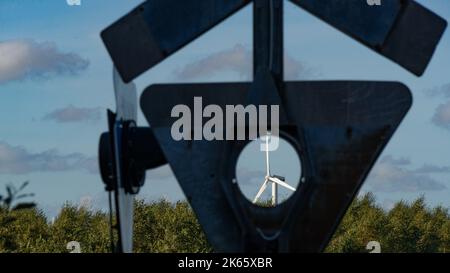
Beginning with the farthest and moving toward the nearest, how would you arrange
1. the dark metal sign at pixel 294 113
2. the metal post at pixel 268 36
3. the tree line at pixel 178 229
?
the tree line at pixel 178 229 < the metal post at pixel 268 36 < the dark metal sign at pixel 294 113

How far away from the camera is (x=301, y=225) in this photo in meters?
11.5

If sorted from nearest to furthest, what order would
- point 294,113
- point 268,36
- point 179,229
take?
1. point 294,113
2. point 268,36
3. point 179,229

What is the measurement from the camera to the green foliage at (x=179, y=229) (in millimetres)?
58125

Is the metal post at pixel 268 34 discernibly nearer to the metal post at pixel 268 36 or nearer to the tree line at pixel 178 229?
the metal post at pixel 268 36

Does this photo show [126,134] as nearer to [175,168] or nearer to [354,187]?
[175,168]

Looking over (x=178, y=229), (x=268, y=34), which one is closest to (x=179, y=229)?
(x=178, y=229)

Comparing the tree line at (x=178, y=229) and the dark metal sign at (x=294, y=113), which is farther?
the tree line at (x=178, y=229)

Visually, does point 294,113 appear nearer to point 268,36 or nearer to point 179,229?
point 268,36

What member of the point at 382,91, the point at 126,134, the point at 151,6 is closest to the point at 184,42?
the point at 151,6

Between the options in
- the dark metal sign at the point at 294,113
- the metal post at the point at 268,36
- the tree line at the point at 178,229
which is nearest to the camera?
the dark metal sign at the point at 294,113

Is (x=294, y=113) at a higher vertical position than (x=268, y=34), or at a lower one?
lower

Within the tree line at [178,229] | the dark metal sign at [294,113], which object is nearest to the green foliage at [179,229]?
the tree line at [178,229]

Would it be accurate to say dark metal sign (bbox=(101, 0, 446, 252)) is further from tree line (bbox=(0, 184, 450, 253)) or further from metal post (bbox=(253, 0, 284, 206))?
tree line (bbox=(0, 184, 450, 253))

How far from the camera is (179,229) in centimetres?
6138
